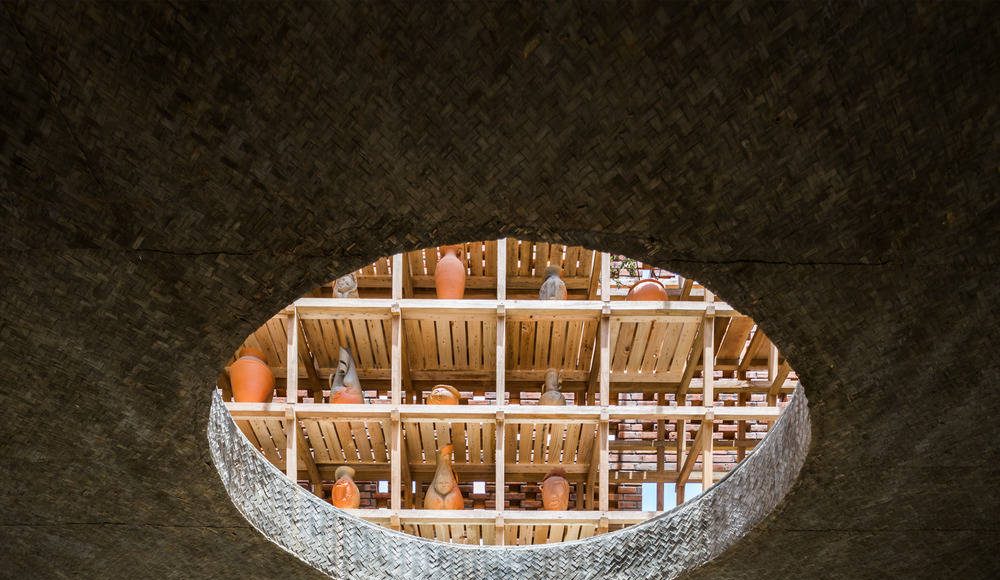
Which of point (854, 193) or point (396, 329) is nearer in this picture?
point (854, 193)

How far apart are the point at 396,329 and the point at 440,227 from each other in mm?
3416

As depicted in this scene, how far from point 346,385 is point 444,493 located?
85 centimetres

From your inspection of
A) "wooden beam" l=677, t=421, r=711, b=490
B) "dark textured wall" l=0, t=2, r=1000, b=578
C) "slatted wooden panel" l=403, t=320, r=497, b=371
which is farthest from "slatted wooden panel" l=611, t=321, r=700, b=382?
"dark textured wall" l=0, t=2, r=1000, b=578

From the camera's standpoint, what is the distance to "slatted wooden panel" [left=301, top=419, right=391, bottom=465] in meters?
6.20

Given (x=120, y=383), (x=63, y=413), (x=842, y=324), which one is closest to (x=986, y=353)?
(x=842, y=324)

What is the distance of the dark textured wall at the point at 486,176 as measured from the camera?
6.31 feet

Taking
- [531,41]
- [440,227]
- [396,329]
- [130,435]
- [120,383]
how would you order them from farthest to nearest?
1. [396,329]
2. [130,435]
3. [120,383]
4. [440,227]
5. [531,41]

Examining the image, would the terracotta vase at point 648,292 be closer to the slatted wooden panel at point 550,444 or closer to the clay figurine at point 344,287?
the slatted wooden panel at point 550,444

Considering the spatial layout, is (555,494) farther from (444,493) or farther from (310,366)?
(310,366)

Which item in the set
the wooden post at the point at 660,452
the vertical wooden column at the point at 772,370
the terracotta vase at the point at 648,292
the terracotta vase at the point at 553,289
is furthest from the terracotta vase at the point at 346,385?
the vertical wooden column at the point at 772,370

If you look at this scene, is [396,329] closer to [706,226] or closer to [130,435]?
[130,435]

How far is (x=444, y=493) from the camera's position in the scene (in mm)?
6031

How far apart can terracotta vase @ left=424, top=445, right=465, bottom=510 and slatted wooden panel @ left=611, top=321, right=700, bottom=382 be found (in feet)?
4.20

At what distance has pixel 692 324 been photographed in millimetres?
6066
